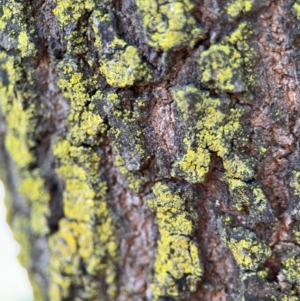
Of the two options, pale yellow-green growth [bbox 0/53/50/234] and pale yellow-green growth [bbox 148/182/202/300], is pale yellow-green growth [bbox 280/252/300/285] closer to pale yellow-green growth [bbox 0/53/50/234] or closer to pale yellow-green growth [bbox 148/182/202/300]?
pale yellow-green growth [bbox 148/182/202/300]

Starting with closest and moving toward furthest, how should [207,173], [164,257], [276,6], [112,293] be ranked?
1. [276,6]
2. [207,173]
3. [164,257]
4. [112,293]

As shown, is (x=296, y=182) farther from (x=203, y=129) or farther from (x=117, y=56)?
(x=117, y=56)

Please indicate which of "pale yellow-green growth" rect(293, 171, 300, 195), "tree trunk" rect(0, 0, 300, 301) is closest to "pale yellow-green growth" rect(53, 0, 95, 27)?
"tree trunk" rect(0, 0, 300, 301)

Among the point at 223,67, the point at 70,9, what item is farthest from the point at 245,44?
the point at 70,9

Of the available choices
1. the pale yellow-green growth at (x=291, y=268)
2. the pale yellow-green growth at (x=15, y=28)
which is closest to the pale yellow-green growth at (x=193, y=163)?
the pale yellow-green growth at (x=291, y=268)

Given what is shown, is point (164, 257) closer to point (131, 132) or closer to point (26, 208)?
point (131, 132)

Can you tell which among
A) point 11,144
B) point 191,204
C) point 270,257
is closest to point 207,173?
point 191,204
